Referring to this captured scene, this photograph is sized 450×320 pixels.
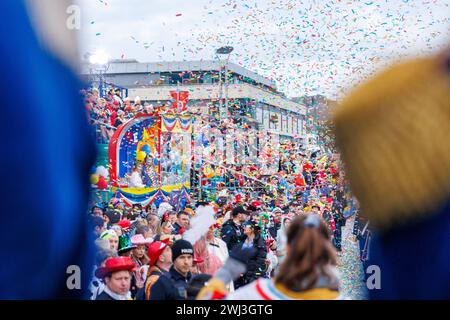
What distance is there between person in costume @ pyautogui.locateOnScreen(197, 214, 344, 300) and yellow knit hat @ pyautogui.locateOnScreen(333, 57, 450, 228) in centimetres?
59

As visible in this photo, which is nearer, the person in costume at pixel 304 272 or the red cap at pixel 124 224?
the person in costume at pixel 304 272

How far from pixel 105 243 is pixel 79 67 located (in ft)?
12.0

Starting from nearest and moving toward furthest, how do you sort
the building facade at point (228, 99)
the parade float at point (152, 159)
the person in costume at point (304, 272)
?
the person in costume at point (304, 272), the parade float at point (152, 159), the building facade at point (228, 99)

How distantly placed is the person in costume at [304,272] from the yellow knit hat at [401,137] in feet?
1.95

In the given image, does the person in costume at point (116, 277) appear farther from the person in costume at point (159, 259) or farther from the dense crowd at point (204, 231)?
the person in costume at point (159, 259)

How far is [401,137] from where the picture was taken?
1306 mm

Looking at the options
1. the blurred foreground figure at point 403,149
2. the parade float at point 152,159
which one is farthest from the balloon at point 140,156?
the blurred foreground figure at point 403,149

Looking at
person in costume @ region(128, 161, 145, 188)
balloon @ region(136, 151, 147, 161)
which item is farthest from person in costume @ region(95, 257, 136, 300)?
balloon @ region(136, 151, 147, 161)

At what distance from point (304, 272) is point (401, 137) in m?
0.71

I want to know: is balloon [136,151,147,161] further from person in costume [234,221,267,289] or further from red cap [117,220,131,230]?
person in costume [234,221,267,289]

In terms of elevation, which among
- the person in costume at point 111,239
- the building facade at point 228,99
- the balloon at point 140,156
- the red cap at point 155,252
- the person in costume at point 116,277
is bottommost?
the person in costume at point 116,277

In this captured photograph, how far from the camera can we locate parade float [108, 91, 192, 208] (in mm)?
10094

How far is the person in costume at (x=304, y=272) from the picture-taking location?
1888 mm

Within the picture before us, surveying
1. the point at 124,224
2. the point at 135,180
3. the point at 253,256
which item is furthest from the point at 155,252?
the point at 135,180
